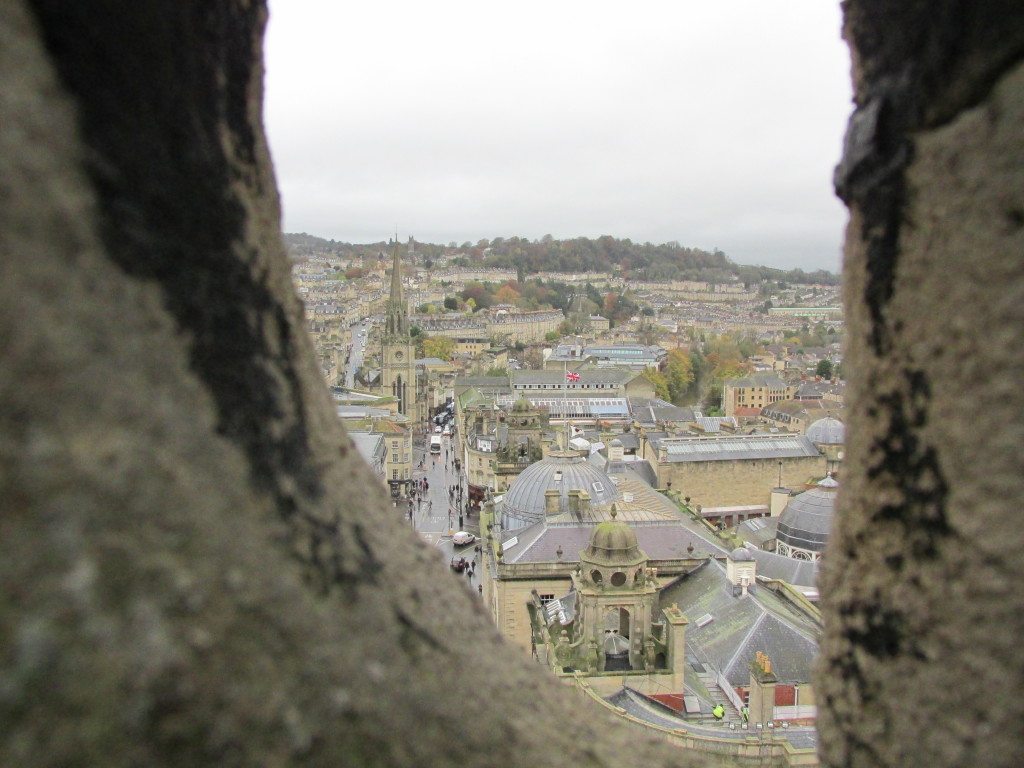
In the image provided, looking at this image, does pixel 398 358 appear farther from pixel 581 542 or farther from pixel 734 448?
pixel 581 542

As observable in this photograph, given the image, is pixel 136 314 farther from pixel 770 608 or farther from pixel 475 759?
pixel 770 608

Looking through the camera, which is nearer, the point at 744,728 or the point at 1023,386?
the point at 1023,386

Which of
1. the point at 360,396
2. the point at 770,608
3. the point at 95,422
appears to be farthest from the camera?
the point at 360,396

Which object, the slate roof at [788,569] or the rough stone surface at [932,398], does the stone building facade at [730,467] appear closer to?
the slate roof at [788,569]

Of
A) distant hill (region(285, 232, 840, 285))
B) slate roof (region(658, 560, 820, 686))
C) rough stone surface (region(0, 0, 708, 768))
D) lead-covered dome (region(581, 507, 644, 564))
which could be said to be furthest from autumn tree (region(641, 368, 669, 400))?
distant hill (region(285, 232, 840, 285))

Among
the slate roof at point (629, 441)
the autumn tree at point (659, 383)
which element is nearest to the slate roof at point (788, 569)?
the slate roof at point (629, 441)

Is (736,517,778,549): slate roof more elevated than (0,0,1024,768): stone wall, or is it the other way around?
(0,0,1024,768): stone wall

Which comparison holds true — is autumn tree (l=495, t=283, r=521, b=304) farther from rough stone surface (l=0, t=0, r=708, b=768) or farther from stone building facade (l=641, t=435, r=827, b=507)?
rough stone surface (l=0, t=0, r=708, b=768)

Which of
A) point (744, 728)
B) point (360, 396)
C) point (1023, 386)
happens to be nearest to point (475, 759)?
point (1023, 386)
